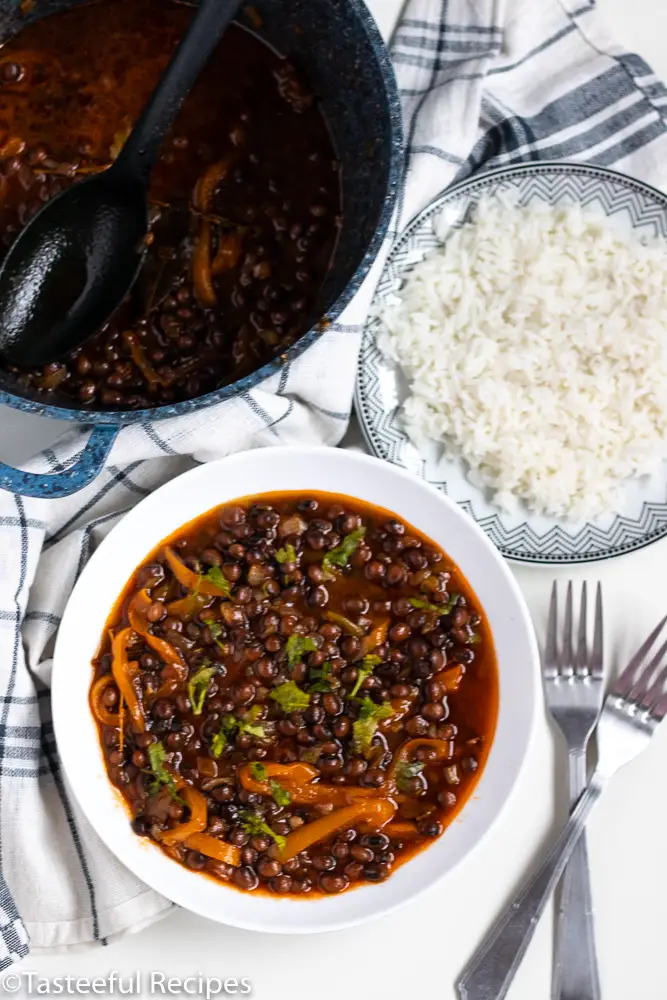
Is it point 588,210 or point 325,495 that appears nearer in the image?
point 325,495

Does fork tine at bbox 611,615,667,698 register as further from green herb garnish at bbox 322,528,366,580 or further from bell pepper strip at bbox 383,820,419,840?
green herb garnish at bbox 322,528,366,580

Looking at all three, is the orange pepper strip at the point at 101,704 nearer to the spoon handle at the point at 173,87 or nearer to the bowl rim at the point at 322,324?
the bowl rim at the point at 322,324

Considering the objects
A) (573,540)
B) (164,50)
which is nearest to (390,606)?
(573,540)

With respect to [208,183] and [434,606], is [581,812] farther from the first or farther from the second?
[208,183]

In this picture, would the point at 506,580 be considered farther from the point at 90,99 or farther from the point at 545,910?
the point at 90,99

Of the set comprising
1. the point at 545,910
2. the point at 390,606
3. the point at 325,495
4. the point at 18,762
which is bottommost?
the point at 545,910

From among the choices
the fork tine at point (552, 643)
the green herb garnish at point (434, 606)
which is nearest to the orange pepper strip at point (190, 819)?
the green herb garnish at point (434, 606)
